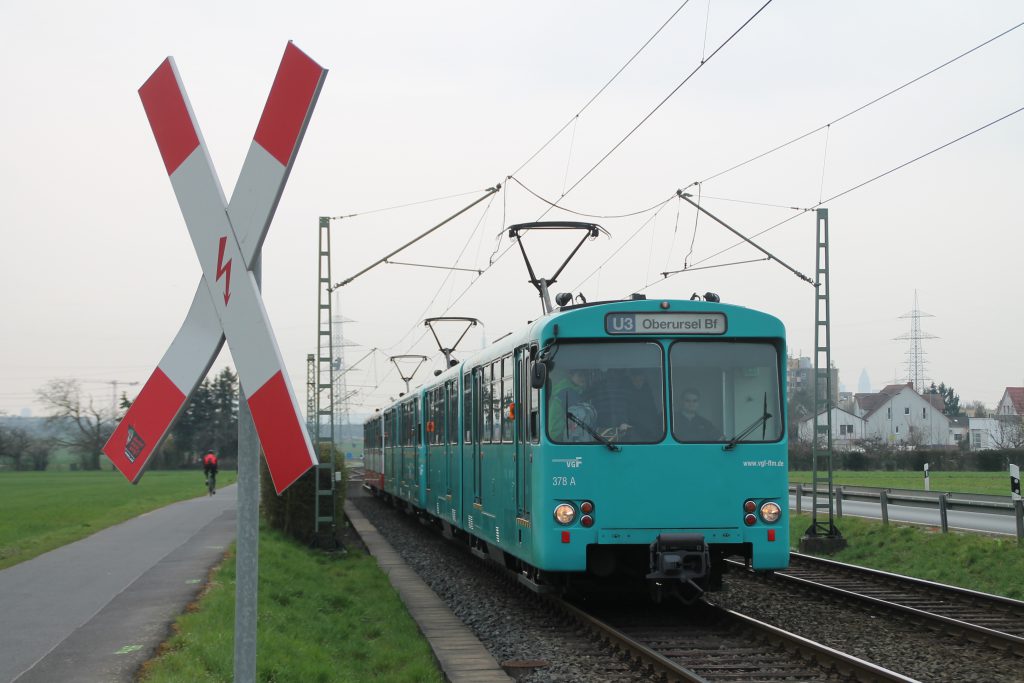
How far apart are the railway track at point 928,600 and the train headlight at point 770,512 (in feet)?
5.97

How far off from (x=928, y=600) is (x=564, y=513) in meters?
5.06

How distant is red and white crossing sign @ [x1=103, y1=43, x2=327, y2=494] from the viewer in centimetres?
297

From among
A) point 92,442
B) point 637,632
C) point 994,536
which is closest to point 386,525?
point 994,536

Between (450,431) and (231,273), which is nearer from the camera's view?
(231,273)

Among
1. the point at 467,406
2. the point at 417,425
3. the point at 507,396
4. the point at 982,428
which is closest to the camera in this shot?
the point at 507,396

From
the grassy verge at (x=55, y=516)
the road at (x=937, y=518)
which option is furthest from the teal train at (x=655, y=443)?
the road at (x=937, y=518)

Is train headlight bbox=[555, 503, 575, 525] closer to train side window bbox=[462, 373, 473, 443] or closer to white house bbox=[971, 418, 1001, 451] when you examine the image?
train side window bbox=[462, 373, 473, 443]

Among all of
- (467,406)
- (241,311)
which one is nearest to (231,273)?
(241,311)

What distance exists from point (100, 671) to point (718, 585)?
6014 millimetres

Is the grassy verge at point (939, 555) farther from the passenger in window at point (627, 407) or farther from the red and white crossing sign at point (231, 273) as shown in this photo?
the red and white crossing sign at point (231, 273)

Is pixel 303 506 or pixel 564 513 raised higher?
pixel 564 513

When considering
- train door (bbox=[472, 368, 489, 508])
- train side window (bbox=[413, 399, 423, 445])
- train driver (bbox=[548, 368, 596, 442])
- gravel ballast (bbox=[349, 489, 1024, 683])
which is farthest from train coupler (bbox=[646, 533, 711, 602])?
train side window (bbox=[413, 399, 423, 445])

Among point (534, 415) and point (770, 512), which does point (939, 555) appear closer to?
point (770, 512)

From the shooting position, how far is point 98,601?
11758 mm
